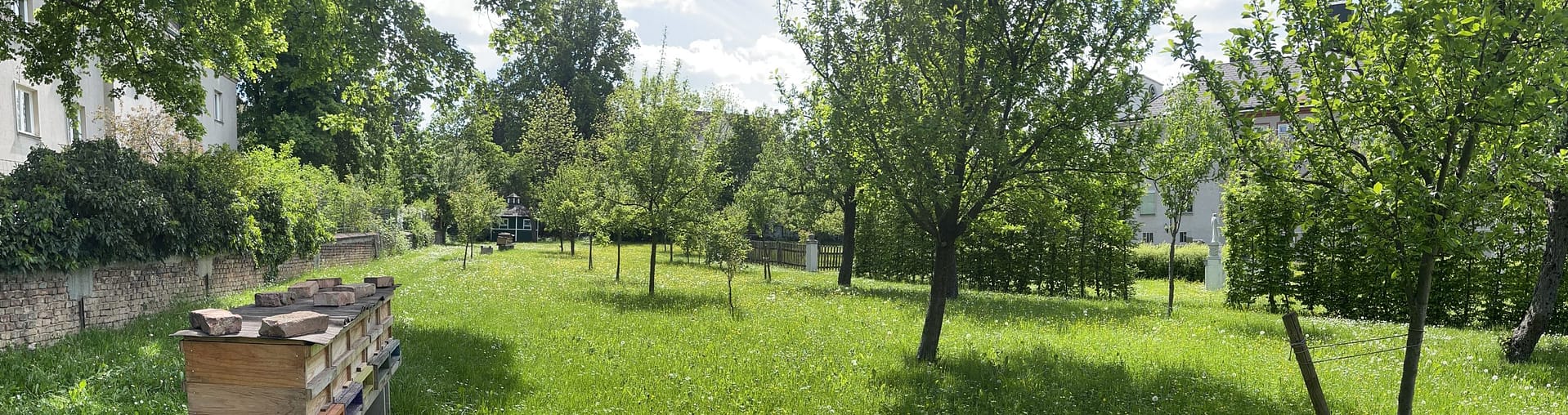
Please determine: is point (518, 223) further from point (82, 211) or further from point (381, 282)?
point (381, 282)

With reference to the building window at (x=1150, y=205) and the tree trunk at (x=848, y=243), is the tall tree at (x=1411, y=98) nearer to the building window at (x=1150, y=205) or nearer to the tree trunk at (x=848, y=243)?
the tree trunk at (x=848, y=243)

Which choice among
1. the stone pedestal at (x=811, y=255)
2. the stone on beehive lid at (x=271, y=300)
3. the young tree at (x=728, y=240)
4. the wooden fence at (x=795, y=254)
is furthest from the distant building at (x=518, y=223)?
the stone on beehive lid at (x=271, y=300)

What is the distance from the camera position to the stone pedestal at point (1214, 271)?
68.1 feet

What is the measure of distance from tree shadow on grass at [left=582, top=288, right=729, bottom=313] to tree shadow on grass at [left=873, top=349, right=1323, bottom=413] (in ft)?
18.9

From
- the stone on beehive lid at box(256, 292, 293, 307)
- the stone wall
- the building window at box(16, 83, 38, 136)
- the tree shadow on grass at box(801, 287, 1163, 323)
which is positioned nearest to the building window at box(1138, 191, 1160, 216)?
the tree shadow on grass at box(801, 287, 1163, 323)

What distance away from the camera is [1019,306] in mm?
14672

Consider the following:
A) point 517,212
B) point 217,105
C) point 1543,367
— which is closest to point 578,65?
point 517,212

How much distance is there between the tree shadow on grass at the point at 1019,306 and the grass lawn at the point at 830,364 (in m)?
0.14

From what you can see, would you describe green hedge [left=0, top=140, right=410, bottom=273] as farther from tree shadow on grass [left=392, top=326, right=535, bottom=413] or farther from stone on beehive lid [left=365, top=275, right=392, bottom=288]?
stone on beehive lid [left=365, top=275, right=392, bottom=288]

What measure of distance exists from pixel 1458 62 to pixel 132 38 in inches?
507

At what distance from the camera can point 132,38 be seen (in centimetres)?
930

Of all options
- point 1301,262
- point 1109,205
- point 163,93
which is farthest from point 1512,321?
point 163,93

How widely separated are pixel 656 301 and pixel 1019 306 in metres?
6.93

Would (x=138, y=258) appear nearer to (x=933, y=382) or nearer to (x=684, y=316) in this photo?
(x=684, y=316)
